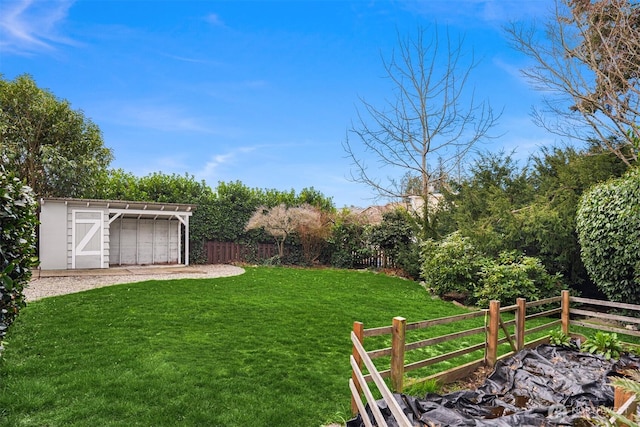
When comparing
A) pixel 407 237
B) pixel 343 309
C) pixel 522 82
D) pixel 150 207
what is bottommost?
pixel 343 309

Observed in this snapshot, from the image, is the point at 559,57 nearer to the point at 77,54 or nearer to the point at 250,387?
the point at 250,387

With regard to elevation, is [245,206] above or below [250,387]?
above

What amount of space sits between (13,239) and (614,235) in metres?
8.94

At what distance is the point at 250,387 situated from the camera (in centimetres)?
388

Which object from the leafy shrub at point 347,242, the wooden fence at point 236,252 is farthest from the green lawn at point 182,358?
the leafy shrub at point 347,242

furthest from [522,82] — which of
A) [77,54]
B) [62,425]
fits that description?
[77,54]

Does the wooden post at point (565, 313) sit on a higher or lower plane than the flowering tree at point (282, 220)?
lower

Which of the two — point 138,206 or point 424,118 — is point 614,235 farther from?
point 138,206

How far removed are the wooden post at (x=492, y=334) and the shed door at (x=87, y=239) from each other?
13001 millimetres

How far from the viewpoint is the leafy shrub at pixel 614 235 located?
21.1 feet

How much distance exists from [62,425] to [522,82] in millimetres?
11602

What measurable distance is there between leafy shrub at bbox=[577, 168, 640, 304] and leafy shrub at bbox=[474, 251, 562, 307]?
104 centimetres

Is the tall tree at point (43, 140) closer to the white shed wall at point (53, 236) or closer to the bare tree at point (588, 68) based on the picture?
the white shed wall at point (53, 236)

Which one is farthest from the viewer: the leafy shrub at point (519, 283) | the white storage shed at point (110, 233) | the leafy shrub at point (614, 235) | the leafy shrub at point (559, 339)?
the white storage shed at point (110, 233)
